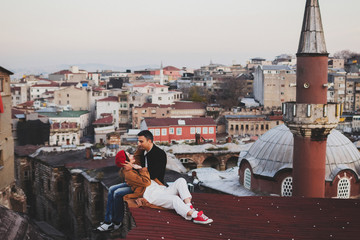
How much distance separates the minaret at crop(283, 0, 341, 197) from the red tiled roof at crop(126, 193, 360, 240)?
459cm

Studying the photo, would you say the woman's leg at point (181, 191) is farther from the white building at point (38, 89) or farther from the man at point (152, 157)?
the white building at point (38, 89)

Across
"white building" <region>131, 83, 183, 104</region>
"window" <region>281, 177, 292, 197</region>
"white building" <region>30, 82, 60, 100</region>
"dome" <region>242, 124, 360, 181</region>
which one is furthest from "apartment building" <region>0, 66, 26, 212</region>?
"white building" <region>30, 82, 60, 100</region>

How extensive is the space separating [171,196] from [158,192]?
0.29 metres

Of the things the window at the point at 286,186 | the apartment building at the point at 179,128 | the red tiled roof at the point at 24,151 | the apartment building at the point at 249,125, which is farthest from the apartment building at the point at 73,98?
the window at the point at 286,186

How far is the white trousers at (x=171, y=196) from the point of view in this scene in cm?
655

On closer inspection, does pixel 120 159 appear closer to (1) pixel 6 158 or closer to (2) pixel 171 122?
(1) pixel 6 158

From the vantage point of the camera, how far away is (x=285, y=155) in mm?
17062

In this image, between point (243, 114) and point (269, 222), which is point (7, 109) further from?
point (243, 114)

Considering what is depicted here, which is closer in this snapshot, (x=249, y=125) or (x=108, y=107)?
(x=249, y=125)

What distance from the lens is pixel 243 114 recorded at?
6291 cm

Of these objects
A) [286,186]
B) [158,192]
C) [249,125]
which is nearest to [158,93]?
[249,125]

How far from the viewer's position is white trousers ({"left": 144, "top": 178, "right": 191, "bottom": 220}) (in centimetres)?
655

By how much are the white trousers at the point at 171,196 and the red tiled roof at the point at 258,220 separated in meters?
0.13

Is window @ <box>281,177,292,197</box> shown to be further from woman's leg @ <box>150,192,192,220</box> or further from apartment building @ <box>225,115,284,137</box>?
apartment building @ <box>225,115,284,137</box>
